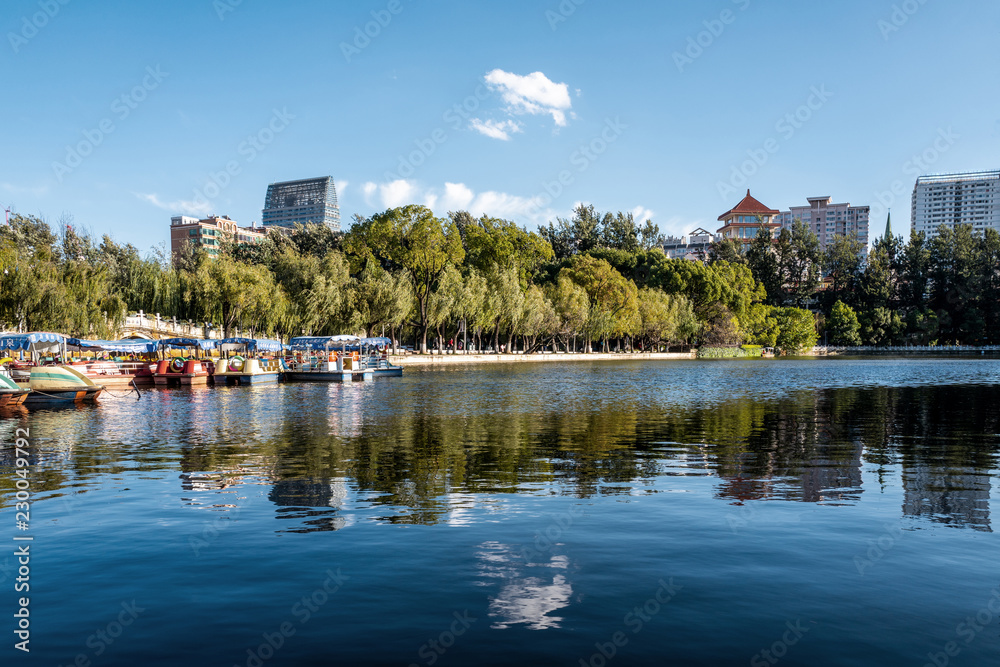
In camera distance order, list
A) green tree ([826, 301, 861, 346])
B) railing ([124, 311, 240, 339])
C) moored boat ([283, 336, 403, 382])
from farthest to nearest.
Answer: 1. green tree ([826, 301, 861, 346])
2. railing ([124, 311, 240, 339])
3. moored boat ([283, 336, 403, 382])

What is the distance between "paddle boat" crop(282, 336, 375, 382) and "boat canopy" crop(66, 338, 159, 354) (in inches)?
337

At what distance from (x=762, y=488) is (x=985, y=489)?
3.90 meters

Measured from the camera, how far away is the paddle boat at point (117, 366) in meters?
38.0

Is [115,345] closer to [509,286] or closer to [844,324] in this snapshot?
[509,286]

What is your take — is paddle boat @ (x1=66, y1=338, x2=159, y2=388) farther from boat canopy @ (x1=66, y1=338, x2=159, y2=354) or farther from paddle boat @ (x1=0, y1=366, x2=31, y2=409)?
paddle boat @ (x1=0, y1=366, x2=31, y2=409)

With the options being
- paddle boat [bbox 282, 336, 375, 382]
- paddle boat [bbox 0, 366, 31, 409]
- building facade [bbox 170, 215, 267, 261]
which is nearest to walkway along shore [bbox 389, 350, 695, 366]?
paddle boat [bbox 282, 336, 375, 382]

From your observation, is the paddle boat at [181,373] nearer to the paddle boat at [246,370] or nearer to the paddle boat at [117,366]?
the paddle boat at [117,366]

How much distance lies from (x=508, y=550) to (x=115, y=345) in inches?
1629

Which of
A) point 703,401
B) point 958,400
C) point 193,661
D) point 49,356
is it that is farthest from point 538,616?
point 49,356

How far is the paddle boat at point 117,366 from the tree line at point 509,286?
22.9 feet

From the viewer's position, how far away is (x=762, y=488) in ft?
40.9

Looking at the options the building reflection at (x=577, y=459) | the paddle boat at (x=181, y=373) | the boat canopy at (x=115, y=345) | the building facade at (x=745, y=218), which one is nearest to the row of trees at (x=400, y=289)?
the boat canopy at (x=115, y=345)

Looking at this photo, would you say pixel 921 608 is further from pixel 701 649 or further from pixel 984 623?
pixel 701 649

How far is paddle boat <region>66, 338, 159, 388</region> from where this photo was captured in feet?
125
